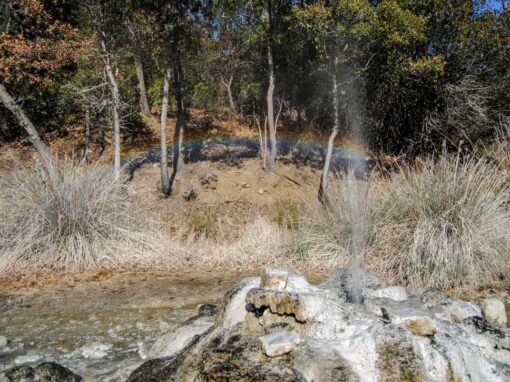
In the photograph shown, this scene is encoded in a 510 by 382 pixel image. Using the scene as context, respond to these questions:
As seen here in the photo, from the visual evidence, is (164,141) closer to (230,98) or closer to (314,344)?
(230,98)

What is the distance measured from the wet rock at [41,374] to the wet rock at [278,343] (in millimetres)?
1871

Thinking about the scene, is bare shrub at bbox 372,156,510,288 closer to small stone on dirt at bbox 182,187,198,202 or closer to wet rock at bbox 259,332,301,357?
wet rock at bbox 259,332,301,357

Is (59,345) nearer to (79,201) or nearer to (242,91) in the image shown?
(79,201)

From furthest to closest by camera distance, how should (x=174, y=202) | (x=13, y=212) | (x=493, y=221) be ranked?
(x=174, y=202), (x=13, y=212), (x=493, y=221)

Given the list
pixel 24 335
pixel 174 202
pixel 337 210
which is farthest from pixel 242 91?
pixel 24 335

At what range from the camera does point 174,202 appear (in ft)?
51.7

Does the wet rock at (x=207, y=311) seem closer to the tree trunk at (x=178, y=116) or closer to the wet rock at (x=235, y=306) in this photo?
Result: the wet rock at (x=235, y=306)

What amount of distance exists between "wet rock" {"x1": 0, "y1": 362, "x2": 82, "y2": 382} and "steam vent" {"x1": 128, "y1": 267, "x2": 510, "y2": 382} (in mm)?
703

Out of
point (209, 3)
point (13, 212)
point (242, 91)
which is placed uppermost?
point (209, 3)

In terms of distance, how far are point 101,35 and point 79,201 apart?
22.3 feet

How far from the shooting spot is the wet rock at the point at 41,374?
4273mm

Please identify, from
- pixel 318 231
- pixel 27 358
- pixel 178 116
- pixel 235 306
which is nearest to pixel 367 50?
pixel 178 116

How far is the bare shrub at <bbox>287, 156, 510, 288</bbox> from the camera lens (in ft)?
25.3

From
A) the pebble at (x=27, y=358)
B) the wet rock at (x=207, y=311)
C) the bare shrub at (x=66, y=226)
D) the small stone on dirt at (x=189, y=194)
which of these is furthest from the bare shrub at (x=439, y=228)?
the small stone on dirt at (x=189, y=194)
